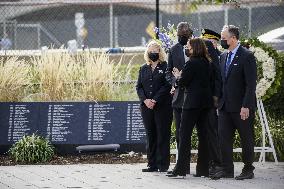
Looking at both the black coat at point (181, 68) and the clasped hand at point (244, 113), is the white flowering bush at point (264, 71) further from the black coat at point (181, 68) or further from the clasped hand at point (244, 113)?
the clasped hand at point (244, 113)

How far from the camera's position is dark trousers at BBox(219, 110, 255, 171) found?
13.6m

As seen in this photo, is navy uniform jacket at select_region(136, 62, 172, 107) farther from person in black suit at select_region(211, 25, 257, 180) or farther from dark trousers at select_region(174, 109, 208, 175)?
person in black suit at select_region(211, 25, 257, 180)

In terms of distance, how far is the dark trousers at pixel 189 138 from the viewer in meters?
13.5

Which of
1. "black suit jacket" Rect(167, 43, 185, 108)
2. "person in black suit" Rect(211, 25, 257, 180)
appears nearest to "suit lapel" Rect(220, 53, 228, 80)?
"person in black suit" Rect(211, 25, 257, 180)

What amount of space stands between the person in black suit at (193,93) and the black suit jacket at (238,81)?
9.9 inches

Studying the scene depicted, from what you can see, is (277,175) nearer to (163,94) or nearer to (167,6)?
(163,94)

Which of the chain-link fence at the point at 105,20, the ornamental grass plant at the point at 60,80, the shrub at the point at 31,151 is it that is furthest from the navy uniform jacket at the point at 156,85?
the chain-link fence at the point at 105,20

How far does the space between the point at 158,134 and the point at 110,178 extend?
123 cm

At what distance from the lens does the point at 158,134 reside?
14391 millimetres

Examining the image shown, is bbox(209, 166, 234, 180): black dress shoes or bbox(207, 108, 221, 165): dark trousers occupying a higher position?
bbox(207, 108, 221, 165): dark trousers

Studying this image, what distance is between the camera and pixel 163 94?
14.4m

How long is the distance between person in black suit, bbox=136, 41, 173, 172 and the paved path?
37cm

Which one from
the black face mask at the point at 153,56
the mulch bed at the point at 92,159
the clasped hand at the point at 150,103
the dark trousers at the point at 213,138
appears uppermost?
the black face mask at the point at 153,56

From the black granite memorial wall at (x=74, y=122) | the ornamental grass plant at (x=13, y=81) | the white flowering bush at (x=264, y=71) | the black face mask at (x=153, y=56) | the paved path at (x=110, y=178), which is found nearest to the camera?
the paved path at (x=110, y=178)
